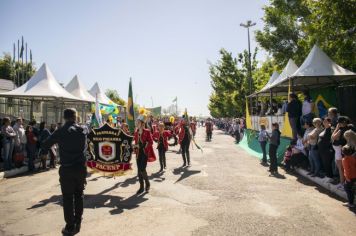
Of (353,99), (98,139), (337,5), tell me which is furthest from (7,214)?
(353,99)

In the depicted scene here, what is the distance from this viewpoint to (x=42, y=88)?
17438 millimetres

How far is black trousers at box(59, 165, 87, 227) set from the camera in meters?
5.75

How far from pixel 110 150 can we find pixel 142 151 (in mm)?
1208

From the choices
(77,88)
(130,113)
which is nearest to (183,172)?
(130,113)

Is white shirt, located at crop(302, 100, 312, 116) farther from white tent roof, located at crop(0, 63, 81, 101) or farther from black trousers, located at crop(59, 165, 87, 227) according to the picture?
white tent roof, located at crop(0, 63, 81, 101)

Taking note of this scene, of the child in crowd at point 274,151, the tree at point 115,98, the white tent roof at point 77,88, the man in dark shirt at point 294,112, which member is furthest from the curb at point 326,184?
the tree at point 115,98

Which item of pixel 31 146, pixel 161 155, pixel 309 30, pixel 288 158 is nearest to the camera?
pixel 288 158

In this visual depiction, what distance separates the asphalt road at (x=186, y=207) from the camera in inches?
232

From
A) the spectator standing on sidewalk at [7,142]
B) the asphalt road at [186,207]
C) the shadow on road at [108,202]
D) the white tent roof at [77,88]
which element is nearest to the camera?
the asphalt road at [186,207]

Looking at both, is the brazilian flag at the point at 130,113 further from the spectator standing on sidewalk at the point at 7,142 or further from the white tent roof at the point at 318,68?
the white tent roof at the point at 318,68

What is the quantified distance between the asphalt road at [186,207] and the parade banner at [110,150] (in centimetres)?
55

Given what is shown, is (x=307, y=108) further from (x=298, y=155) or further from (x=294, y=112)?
(x=298, y=155)

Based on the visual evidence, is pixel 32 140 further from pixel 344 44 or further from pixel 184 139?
pixel 344 44

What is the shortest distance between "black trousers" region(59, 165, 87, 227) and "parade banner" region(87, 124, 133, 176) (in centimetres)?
352
